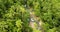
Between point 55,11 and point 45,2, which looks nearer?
point 55,11

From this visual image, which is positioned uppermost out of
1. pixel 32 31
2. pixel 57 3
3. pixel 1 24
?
pixel 57 3

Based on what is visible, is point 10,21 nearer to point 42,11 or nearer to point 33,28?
point 33,28

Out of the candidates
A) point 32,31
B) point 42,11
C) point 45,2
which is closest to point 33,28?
point 32,31

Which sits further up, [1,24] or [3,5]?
[3,5]

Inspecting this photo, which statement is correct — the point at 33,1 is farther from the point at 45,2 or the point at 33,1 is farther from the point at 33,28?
the point at 33,28

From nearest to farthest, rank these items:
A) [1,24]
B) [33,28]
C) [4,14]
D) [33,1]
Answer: [1,24] < [4,14] < [33,28] < [33,1]

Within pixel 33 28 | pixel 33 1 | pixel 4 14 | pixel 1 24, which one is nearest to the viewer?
pixel 1 24
